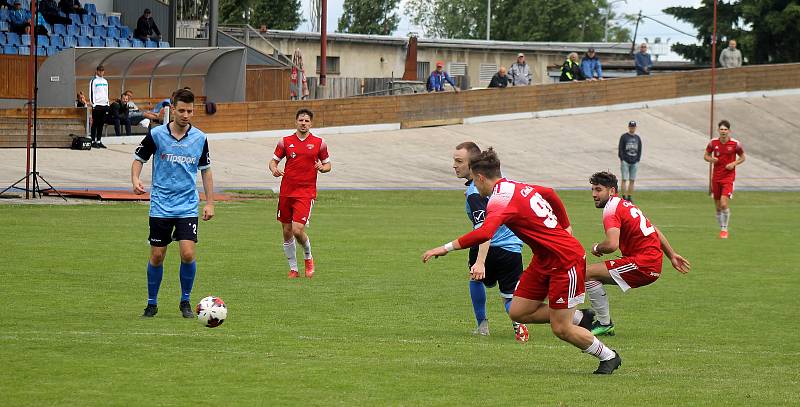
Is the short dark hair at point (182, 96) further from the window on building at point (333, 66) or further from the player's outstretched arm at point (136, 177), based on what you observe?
the window on building at point (333, 66)

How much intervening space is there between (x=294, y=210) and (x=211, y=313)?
499 cm

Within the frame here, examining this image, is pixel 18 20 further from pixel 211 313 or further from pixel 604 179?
pixel 604 179

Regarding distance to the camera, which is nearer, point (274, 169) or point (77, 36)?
point (274, 169)

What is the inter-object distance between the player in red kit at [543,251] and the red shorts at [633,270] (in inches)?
95.7

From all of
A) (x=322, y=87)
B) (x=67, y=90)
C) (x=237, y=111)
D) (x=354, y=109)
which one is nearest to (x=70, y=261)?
(x=67, y=90)

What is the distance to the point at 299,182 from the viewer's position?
51.6 feet

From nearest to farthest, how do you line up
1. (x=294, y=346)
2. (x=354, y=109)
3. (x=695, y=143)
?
(x=294, y=346)
(x=354, y=109)
(x=695, y=143)

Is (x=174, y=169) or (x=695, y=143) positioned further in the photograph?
(x=695, y=143)

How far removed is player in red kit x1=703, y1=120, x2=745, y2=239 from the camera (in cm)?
2323

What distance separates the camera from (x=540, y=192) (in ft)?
30.3

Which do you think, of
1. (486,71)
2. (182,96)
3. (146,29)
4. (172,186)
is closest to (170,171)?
(172,186)

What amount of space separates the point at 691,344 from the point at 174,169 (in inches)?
210

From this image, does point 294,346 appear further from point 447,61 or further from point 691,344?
point 447,61

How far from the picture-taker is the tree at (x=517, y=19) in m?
102
